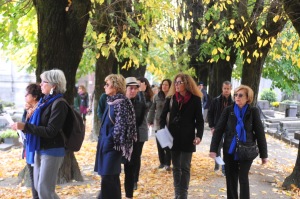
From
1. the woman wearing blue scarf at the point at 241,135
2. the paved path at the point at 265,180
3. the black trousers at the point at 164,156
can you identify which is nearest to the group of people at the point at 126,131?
the woman wearing blue scarf at the point at 241,135

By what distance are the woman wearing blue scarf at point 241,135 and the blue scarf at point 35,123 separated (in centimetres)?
239

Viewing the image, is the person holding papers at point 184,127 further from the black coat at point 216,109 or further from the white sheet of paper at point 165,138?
the black coat at point 216,109

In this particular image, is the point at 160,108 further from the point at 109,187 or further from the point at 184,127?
the point at 109,187

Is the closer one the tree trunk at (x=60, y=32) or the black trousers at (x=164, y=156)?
the tree trunk at (x=60, y=32)

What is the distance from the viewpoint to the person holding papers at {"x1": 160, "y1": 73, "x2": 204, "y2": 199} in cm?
578

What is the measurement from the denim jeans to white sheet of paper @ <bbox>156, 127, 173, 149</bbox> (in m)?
0.19

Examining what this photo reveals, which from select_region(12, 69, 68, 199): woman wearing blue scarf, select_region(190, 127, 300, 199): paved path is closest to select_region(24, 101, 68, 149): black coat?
select_region(12, 69, 68, 199): woman wearing blue scarf

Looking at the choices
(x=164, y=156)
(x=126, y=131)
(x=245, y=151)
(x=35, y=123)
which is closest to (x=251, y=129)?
(x=245, y=151)

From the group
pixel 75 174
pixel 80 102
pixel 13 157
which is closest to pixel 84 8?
pixel 75 174

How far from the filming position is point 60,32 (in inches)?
263

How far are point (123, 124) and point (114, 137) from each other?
199 millimetres

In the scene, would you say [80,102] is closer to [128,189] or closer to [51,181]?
[128,189]

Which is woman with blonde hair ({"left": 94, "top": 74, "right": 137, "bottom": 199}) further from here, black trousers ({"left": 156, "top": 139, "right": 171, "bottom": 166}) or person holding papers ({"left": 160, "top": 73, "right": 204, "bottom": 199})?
black trousers ({"left": 156, "top": 139, "right": 171, "bottom": 166})

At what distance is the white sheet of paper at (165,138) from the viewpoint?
577 cm
